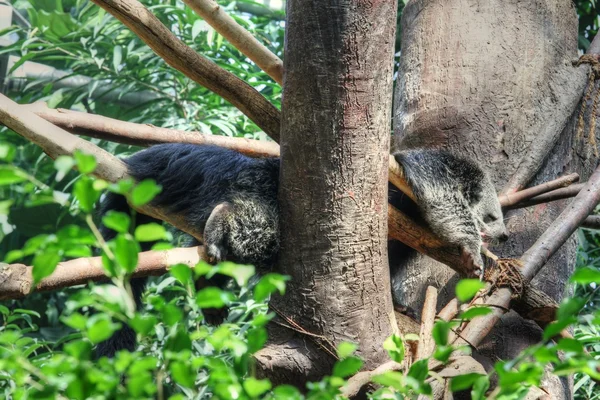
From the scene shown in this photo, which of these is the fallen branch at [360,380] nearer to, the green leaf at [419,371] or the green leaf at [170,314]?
the green leaf at [419,371]

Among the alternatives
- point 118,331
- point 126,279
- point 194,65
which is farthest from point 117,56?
point 126,279

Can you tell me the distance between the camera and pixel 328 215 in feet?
4.45

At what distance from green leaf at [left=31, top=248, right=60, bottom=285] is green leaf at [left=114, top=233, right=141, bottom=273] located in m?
0.06

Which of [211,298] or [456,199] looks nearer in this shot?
[211,298]

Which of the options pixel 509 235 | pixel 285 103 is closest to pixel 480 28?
pixel 509 235

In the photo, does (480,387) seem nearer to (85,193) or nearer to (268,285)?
(268,285)

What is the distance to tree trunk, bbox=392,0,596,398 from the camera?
192cm

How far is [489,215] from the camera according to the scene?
6.04 ft

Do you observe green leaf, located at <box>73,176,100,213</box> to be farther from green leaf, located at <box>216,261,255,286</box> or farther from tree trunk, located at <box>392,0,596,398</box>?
tree trunk, located at <box>392,0,596,398</box>

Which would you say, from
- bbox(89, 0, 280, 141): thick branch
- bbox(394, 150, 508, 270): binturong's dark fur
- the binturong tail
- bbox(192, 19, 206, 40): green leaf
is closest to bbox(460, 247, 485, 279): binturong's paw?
bbox(394, 150, 508, 270): binturong's dark fur

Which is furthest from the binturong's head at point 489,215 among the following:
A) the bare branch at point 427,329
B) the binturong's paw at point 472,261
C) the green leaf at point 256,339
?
the green leaf at point 256,339

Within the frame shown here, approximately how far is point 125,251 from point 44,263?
8 centimetres

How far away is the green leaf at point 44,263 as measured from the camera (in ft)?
2.13

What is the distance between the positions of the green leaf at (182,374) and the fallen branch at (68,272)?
0.53 metres
